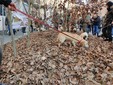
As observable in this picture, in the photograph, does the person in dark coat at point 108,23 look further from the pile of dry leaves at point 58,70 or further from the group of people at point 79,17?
the pile of dry leaves at point 58,70

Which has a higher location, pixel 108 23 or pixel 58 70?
pixel 108 23

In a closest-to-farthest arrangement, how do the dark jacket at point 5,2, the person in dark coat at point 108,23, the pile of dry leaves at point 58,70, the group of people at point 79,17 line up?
the dark jacket at point 5,2 < the pile of dry leaves at point 58,70 < the person in dark coat at point 108,23 < the group of people at point 79,17

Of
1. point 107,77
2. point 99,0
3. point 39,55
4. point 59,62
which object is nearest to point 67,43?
point 39,55

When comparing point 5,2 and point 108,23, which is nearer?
point 5,2

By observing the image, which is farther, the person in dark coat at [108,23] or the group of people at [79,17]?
the group of people at [79,17]

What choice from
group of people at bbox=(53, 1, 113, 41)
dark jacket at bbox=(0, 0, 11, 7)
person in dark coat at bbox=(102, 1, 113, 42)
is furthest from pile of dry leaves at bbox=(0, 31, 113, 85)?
group of people at bbox=(53, 1, 113, 41)

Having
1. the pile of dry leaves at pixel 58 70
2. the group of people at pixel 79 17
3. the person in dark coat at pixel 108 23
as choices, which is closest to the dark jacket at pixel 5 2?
the pile of dry leaves at pixel 58 70

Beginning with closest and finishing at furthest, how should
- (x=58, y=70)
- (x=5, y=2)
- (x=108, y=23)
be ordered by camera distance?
(x=5, y=2) → (x=58, y=70) → (x=108, y=23)

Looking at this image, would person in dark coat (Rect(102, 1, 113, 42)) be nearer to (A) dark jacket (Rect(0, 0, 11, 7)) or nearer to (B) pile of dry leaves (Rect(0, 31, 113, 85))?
(B) pile of dry leaves (Rect(0, 31, 113, 85))

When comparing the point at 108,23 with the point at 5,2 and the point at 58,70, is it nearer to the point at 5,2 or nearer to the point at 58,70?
the point at 58,70

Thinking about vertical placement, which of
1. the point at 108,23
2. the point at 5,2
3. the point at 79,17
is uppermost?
the point at 5,2

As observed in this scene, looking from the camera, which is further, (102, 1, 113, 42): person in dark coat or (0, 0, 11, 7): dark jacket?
(102, 1, 113, 42): person in dark coat

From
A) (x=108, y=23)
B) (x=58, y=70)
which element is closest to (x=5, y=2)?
(x=58, y=70)

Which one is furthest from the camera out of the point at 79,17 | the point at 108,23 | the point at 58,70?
the point at 79,17
